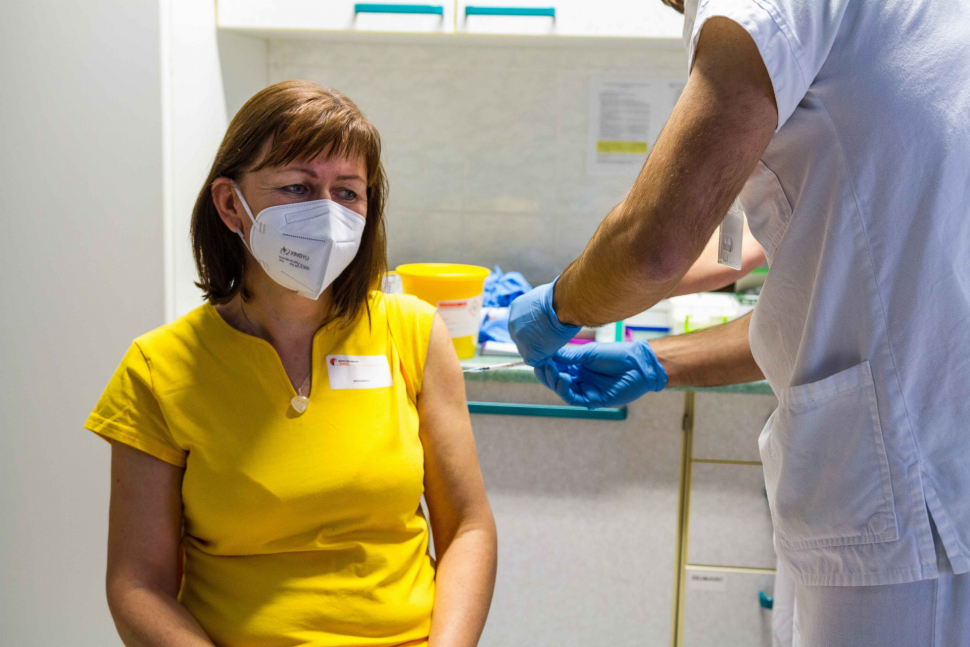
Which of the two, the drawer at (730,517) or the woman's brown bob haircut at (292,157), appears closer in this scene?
the woman's brown bob haircut at (292,157)

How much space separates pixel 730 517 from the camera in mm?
1858

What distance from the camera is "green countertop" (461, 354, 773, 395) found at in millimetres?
1745

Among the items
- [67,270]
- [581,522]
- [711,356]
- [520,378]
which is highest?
[67,270]

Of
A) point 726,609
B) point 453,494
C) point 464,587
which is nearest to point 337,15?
point 453,494

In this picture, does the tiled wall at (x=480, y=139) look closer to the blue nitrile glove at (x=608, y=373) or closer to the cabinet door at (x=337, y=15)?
the cabinet door at (x=337, y=15)

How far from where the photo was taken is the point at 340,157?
1.17m

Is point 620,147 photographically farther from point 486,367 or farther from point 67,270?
point 67,270

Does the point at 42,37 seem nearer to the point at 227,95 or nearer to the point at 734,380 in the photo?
the point at 227,95

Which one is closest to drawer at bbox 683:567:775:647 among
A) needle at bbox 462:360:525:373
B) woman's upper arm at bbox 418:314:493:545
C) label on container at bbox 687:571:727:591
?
label on container at bbox 687:571:727:591

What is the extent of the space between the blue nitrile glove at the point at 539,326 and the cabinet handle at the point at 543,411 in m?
0.65

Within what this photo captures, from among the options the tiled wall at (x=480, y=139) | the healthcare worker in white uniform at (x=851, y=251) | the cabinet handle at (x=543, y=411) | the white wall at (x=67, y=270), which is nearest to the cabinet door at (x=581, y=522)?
the cabinet handle at (x=543, y=411)

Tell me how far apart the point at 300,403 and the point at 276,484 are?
4.7 inches

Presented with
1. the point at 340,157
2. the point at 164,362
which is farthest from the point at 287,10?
the point at 164,362

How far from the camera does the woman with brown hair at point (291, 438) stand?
1.08 metres
